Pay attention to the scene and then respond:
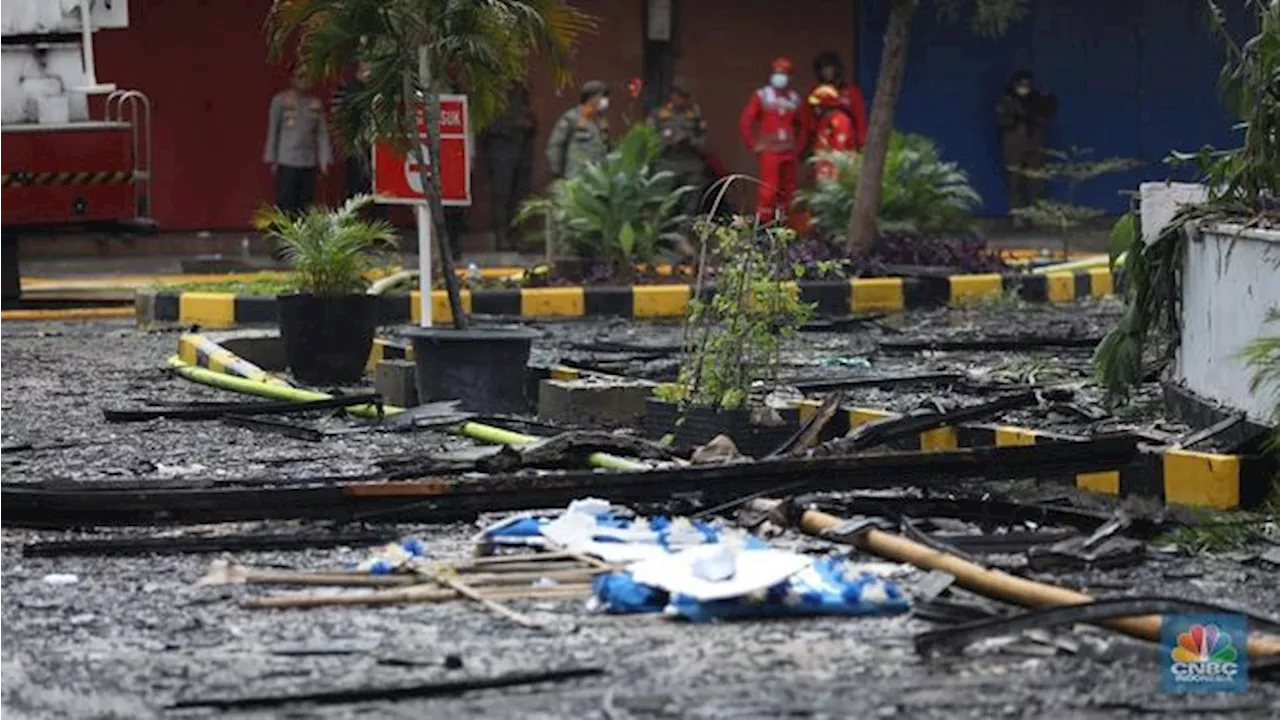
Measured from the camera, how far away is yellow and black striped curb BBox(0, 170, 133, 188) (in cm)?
1858

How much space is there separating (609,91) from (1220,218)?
17.7 m

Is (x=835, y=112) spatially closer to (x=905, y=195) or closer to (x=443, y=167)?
(x=905, y=195)

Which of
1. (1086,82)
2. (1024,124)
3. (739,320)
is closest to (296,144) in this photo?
(1024,124)

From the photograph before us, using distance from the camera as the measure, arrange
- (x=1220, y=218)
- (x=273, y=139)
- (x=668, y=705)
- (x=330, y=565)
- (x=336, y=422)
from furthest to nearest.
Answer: (x=273, y=139) → (x=336, y=422) → (x=1220, y=218) → (x=330, y=565) → (x=668, y=705)

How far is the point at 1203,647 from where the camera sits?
651 cm

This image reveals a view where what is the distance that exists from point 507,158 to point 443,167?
41.1ft

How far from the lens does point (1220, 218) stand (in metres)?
10.4

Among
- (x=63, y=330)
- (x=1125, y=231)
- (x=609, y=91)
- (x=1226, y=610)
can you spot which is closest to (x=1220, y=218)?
(x=1125, y=231)

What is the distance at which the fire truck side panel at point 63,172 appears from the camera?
1850 cm

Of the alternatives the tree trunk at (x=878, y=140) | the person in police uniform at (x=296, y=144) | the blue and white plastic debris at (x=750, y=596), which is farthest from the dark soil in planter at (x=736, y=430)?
the person in police uniform at (x=296, y=144)

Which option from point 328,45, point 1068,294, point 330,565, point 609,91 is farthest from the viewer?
point 609,91

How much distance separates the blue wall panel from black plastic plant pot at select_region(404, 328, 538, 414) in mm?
17331

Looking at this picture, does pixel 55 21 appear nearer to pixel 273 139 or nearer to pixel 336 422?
pixel 273 139

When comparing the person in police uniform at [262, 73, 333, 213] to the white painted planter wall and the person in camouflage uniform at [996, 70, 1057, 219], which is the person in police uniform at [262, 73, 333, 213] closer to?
the person in camouflage uniform at [996, 70, 1057, 219]
